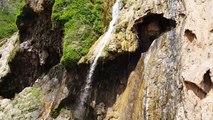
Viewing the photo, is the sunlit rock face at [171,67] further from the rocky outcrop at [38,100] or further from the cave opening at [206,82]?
the rocky outcrop at [38,100]

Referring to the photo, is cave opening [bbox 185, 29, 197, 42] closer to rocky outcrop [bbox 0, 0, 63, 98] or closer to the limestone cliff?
the limestone cliff

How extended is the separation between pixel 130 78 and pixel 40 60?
8204mm

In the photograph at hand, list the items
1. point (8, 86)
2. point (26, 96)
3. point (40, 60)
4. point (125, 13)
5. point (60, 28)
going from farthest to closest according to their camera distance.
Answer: point (8, 86) → point (40, 60) → point (26, 96) → point (60, 28) → point (125, 13)

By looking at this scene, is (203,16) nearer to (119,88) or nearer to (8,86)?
(119,88)

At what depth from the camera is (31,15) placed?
19016 mm

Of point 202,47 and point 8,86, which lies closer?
point 202,47

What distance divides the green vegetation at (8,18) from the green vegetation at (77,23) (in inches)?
656

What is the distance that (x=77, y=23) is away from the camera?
14.5 m

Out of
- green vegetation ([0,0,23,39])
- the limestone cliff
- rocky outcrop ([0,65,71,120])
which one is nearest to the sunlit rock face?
the limestone cliff

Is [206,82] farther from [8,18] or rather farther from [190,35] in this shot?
[8,18]

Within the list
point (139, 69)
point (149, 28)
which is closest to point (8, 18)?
point (149, 28)

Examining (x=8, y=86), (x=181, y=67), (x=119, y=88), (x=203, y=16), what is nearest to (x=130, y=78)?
(x=119, y=88)

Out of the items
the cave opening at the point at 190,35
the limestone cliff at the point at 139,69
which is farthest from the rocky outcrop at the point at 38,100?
the cave opening at the point at 190,35

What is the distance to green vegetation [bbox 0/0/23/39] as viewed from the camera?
3700 centimetres
